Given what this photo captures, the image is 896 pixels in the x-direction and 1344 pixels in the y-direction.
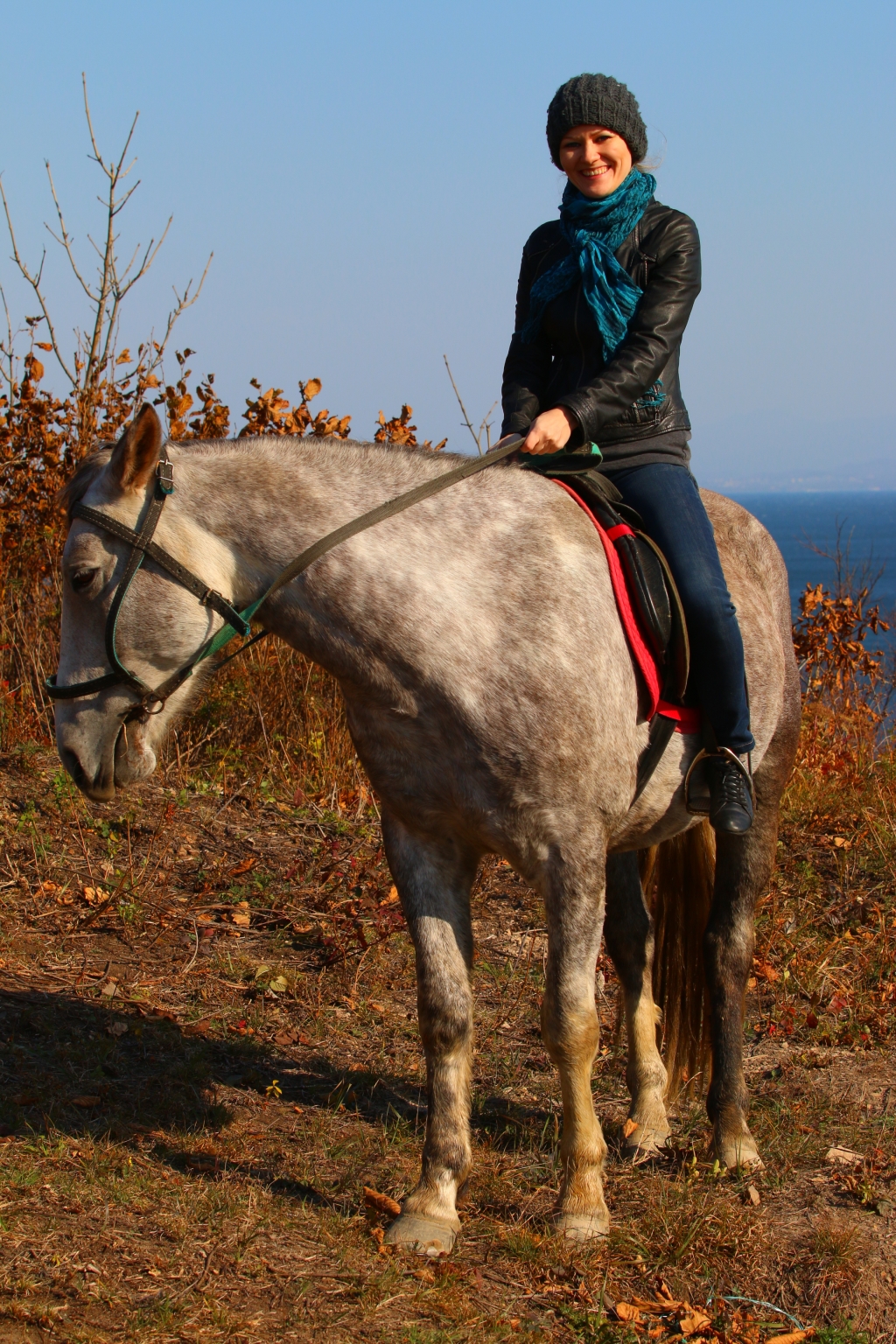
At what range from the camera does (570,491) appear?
347cm

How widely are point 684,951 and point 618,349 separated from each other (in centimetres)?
222

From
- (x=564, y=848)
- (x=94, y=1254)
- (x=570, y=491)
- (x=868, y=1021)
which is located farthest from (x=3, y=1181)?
(x=868, y=1021)

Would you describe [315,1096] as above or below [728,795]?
below

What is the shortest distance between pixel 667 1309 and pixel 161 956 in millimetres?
2921

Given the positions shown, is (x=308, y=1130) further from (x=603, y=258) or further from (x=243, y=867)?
(x=603, y=258)

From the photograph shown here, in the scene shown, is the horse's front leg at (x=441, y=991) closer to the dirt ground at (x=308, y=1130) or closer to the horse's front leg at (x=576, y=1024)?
the dirt ground at (x=308, y=1130)

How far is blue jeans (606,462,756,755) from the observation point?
3.55 meters

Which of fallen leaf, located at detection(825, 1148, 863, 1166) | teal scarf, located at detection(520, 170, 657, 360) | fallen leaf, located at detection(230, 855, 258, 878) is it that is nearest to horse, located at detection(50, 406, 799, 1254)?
teal scarf, located at detection(520, 170, 657, 360)

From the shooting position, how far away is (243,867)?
234 inches

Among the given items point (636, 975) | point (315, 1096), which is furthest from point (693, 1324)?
point (315, 1096)

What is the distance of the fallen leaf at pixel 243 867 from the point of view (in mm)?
5918

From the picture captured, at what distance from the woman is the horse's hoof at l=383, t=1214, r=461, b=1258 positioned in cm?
147

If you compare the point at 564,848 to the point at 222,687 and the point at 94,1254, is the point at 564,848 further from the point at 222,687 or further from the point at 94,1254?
the point at 222,687

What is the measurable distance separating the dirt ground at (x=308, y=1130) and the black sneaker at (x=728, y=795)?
1169 mm
